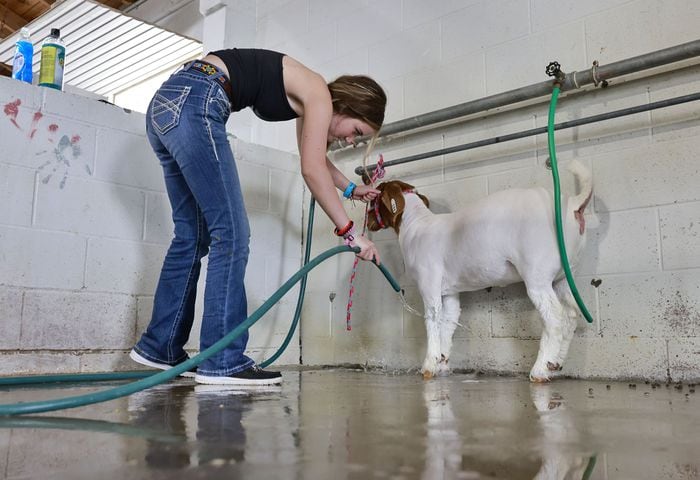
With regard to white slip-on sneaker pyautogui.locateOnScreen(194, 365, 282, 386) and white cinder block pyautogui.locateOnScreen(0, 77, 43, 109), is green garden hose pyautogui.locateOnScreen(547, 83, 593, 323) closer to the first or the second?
white slip-on sneaker pyautogui.locateOnScreen(194, 365, 282, 386)

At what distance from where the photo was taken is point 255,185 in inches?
135

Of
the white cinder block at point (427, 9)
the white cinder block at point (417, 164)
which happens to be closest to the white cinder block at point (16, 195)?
the white cinder block at point (417, 164)

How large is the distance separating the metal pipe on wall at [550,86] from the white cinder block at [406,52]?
372mm

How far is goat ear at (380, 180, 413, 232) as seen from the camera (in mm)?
2795

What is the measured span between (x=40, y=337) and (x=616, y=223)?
93.9 inches

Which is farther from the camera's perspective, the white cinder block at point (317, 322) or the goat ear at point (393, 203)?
the white cinder block at point (317, 322)

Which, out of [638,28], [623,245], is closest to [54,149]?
[623,245]

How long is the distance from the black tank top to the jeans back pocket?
168 mm

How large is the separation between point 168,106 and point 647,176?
5.93ft

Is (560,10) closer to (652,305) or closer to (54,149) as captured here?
(652,305)

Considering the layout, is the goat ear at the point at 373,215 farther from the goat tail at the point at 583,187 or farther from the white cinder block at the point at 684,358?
the white cinder block at the point at 684,358

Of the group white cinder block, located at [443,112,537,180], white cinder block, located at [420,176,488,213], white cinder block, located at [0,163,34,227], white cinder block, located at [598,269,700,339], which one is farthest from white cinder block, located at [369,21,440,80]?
white cinder block, located at [0,163,34,227]

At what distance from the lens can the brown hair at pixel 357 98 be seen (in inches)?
85.0

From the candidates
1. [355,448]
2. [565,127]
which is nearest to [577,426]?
[355,448]
